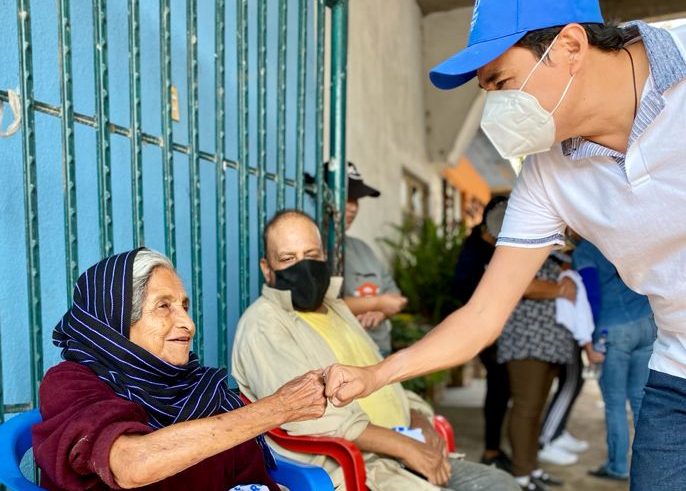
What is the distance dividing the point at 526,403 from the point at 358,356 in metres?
1.79

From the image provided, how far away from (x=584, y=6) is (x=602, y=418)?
212 inches

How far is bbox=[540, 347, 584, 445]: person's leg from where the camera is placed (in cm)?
454

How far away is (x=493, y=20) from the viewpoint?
1.50 metres

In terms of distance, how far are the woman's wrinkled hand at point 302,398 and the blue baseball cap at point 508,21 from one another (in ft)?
2.53

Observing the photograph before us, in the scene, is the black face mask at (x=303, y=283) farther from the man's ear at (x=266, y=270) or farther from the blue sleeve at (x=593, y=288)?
the blue sleeve at (x=593, y=288)

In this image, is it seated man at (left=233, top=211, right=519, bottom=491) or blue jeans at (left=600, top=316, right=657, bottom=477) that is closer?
seated man at (left=233, top=211, right=519, bottom=491)

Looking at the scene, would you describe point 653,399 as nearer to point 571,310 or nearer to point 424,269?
point 571,310

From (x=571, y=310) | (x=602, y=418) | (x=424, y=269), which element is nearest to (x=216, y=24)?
(x=571, y=310)

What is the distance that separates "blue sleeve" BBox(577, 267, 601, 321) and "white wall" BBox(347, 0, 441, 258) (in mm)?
1846

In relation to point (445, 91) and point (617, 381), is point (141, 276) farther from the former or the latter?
point (445, 91)

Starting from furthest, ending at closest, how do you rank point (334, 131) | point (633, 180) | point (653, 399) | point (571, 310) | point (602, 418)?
point (602, 418), point (571, 310), point (334, 131), point (653, 399), point (633, 180)

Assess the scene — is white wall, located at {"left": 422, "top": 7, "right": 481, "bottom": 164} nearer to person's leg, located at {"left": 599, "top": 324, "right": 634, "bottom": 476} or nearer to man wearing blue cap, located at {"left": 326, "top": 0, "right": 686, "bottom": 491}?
person's leg, located at {"left": 599, "top": 324, "right": 634, "bottom": 476}

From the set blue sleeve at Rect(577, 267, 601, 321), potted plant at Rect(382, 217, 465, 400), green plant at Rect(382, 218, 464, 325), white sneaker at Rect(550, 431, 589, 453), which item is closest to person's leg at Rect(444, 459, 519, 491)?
blue sleeve at Rect(577, 267, 601, 321)

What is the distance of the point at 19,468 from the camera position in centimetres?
141
